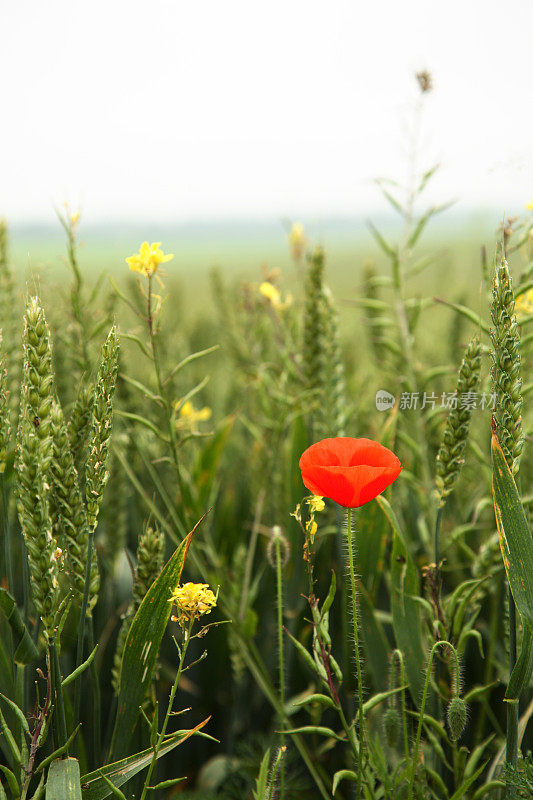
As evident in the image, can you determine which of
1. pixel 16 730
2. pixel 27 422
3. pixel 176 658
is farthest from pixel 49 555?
pixel 176 658

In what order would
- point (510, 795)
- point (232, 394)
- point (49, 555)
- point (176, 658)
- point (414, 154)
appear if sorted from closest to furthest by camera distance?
point (49, 555)
point (510, 795)
point (414, 154)
point (176, 658)
point (232, 394)

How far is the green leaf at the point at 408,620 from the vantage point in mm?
988

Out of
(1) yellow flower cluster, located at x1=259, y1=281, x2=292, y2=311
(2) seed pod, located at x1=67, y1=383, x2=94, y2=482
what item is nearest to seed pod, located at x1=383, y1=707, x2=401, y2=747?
(2) seed pod, located at x1=67, y1=383, x2=94, y2=482

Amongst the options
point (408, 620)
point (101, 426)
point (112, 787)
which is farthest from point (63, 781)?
point (408, 620)

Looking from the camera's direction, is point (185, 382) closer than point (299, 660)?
No

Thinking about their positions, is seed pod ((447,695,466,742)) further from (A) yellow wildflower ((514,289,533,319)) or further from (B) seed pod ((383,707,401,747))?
(A) yellow wildflower ((514,289,533,319))

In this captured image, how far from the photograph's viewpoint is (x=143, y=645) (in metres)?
0.83

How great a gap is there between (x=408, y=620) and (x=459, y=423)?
36 centimetres

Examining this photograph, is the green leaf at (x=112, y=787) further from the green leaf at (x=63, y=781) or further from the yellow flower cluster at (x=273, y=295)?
the yellow flower cluster at (x=273, y=295)

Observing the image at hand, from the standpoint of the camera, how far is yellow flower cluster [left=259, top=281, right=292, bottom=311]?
152cm

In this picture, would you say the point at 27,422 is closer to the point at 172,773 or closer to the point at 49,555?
the point at 49,555

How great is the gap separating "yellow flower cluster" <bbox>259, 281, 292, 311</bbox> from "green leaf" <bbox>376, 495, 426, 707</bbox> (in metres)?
0.72

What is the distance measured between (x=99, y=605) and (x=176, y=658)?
1.00 feet

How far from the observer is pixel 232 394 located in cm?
247
